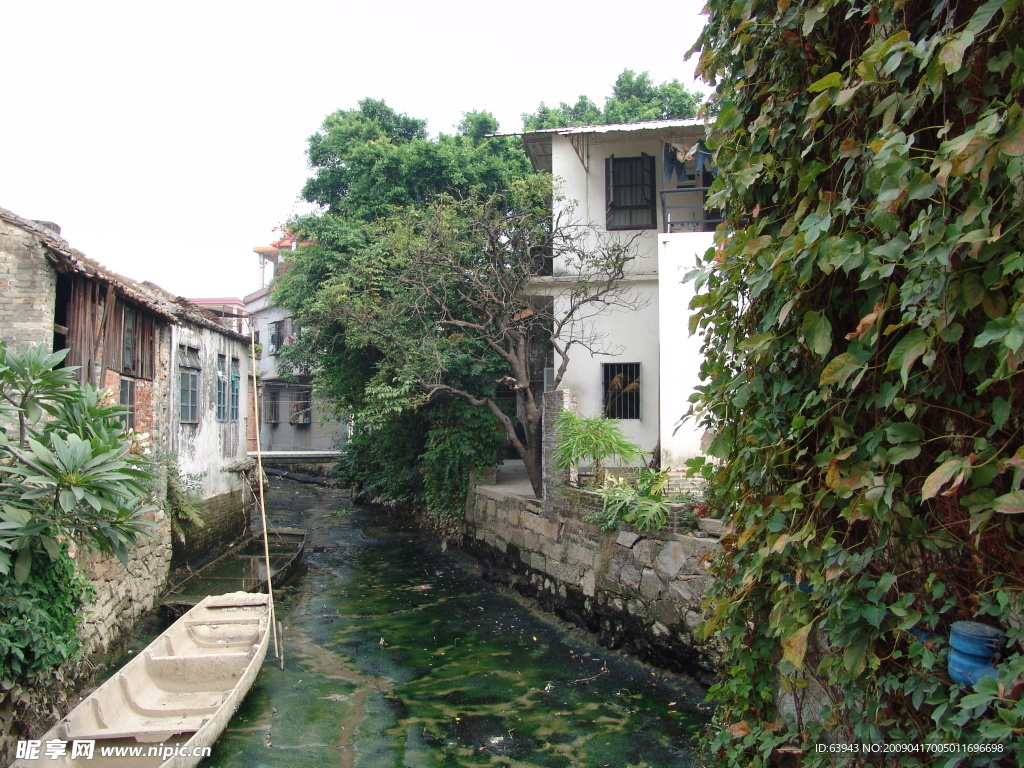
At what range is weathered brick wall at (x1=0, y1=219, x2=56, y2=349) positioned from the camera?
30.8 feet

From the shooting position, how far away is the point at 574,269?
15469 millimetres

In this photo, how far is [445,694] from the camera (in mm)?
9305

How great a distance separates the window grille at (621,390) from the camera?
15.1 m

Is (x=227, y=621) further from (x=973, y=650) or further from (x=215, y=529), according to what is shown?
(x=973, y=650)

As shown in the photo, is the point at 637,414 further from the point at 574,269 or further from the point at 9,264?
Result: the point at 9,264

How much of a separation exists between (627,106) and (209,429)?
1746cm

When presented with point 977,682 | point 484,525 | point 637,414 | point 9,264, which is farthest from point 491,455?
point 977,682

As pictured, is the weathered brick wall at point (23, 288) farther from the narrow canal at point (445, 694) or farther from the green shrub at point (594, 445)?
the green shrub at point (594, 445)

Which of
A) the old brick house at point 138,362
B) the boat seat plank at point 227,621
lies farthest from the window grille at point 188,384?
the boat seat plank at point 227,621

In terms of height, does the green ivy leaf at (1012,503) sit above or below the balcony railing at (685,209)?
below

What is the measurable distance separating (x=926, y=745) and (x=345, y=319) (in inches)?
627

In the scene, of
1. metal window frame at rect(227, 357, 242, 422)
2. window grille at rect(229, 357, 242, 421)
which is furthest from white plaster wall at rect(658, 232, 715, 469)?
window grille at rect(229, 357, 242, 421)

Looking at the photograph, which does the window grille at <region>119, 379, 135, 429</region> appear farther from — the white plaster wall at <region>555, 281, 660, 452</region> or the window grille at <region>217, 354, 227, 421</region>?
the white plaster wall at <region>555, 281, 660, 452</region>

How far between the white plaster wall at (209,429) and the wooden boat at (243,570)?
1646 mm
